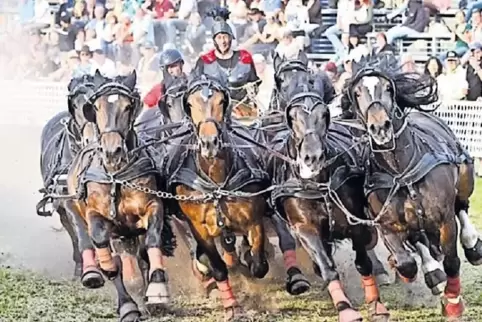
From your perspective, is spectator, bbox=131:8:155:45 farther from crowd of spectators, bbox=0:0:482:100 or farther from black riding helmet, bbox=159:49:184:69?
black riding helmet, bbox=159:49:184:69

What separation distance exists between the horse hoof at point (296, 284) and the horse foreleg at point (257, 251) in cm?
19

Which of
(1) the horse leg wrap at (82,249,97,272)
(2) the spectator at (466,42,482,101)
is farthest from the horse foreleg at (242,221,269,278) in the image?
(2) the spectator at (466,42,482,101)

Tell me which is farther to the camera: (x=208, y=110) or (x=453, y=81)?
(x=453, y=81)

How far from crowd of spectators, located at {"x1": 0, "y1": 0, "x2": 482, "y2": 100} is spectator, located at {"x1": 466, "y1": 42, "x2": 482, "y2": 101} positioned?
0.04ft

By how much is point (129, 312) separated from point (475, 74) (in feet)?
23.2

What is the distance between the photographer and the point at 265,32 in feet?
48.1

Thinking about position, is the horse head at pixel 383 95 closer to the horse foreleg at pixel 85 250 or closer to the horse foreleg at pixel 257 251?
the horse foreleg at pixel 257 251

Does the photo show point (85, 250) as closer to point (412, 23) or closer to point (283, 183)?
point (283, 183)

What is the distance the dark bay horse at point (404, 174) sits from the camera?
6258 mm

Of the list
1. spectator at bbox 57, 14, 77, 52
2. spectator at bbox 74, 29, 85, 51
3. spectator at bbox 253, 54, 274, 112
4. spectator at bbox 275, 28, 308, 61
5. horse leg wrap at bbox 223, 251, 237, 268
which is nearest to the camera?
horse leg wrap at bbox 223, 251, 237, 268

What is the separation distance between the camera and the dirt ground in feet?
23.6

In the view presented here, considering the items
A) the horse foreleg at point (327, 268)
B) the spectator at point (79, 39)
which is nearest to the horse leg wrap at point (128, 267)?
the horse foreleg at point (327, 268)

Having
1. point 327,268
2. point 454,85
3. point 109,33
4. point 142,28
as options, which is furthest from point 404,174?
point 109,33

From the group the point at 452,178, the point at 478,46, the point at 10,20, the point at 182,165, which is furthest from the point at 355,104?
the point at 10,20
